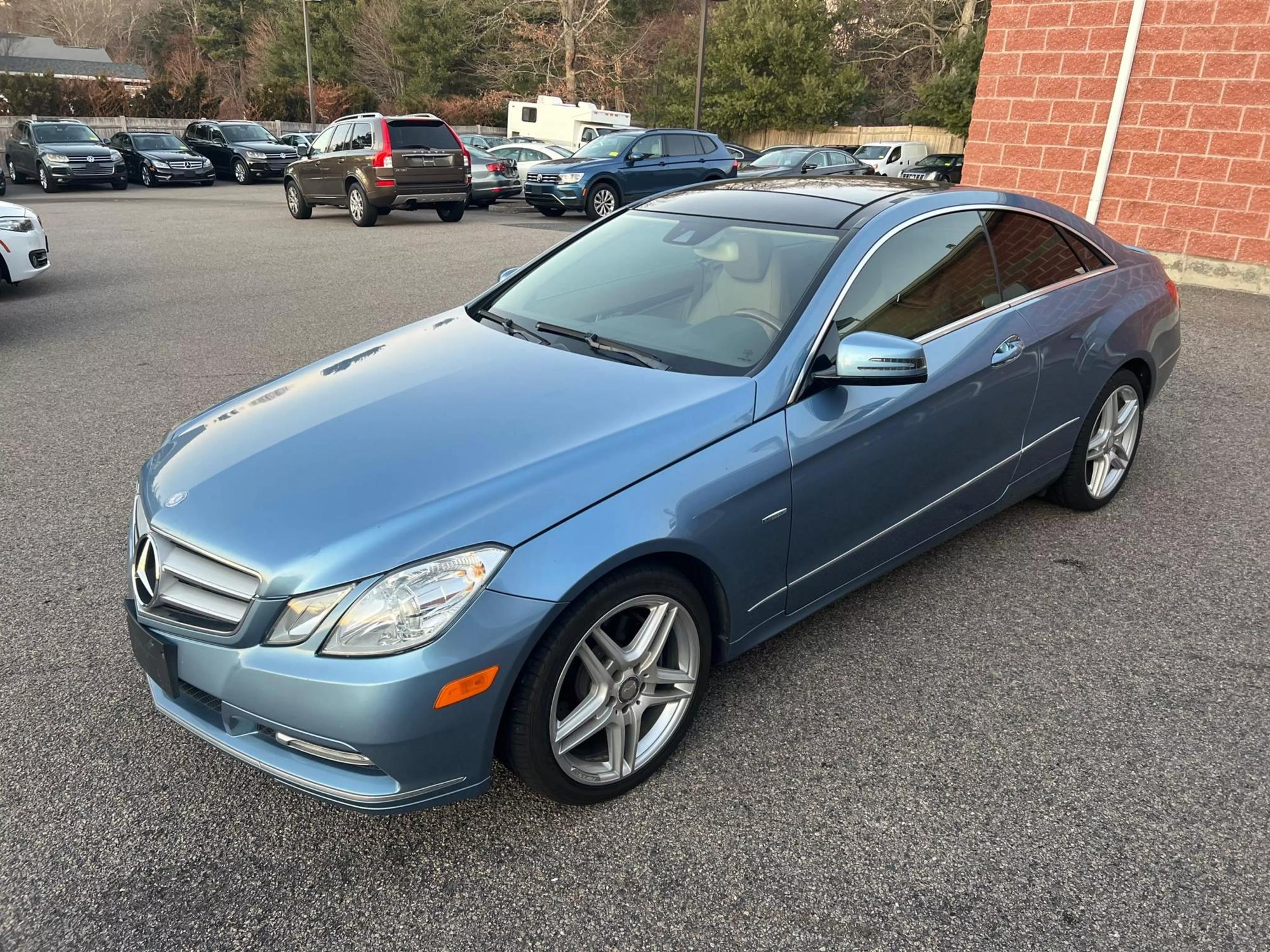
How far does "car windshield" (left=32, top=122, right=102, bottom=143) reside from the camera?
938 inches

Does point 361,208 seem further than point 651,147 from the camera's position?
No

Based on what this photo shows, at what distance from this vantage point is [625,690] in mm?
2594

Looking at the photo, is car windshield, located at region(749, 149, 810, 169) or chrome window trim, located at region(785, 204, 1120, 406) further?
car windshield, located at region(749, 149, 810, 169)

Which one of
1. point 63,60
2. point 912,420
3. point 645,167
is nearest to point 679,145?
point 645,167

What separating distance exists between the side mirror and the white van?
24514 millimetres

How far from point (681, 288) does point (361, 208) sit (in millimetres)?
14706

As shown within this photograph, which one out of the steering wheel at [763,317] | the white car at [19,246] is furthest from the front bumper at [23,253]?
the steering wheel at [763,317]

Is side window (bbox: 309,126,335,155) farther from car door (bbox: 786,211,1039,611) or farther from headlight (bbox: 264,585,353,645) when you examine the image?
headlight (bbox: 264,585,353,645)

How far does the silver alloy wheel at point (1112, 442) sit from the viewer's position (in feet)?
14.3

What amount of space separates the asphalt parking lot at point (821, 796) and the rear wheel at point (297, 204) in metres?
14.7

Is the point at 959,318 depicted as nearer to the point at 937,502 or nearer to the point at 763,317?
the point at 937,502

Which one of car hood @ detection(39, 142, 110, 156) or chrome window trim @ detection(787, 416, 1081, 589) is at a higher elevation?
chrome window trim @ detection(787, 416, 1081, 589)

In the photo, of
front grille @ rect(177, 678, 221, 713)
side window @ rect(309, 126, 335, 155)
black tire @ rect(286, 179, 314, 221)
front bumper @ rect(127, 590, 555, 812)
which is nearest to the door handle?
front bumper @ rect(127, 590, 555, 812)

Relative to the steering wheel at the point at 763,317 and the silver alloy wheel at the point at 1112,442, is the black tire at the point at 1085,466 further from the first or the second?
the steering wheel at the point at 763,317
